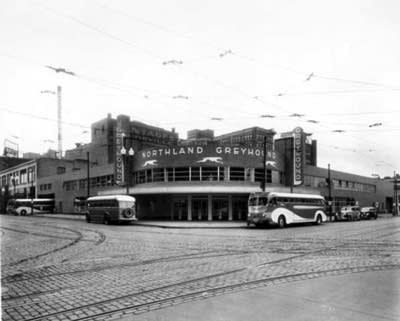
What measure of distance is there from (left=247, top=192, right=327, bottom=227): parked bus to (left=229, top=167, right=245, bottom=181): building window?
756cm

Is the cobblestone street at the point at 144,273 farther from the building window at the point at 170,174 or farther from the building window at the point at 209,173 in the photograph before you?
the building window at the point at 170,174

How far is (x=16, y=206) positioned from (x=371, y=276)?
6118cm

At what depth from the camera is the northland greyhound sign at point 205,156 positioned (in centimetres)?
3803

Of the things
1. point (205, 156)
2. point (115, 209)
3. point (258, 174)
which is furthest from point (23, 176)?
point (258, 174)

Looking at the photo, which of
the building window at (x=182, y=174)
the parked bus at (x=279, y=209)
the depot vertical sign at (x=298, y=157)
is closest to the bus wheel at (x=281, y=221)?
the parked bus at (x=279, y=209)

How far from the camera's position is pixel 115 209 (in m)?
33.8

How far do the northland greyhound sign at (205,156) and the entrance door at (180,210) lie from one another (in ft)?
13.9

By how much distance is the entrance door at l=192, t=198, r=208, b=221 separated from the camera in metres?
38.8

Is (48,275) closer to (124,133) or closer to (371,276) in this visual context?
(371,276)

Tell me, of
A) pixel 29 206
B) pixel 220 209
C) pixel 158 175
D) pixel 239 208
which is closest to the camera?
pixel 220 209

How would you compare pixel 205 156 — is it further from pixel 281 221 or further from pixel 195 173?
pixel 281 221

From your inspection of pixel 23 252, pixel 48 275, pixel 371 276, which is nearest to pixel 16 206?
pixel 23 252

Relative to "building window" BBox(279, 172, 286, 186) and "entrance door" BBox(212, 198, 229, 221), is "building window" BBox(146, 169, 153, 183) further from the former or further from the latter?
"building window" BBox(279, 172, 286, 186)

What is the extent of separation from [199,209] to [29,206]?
33.9m
